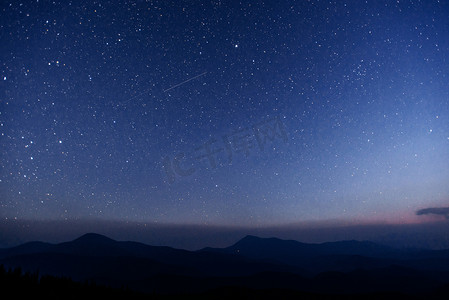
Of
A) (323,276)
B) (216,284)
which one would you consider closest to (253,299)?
(216,284)

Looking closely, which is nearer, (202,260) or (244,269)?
(244,269)

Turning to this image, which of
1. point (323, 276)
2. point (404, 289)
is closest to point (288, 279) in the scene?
point (323, 276)

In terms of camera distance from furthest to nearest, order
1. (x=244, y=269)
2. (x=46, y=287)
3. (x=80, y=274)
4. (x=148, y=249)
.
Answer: (x=148, y=249) → (x=244, y=269) → (x=80, y=274) → (x=46, y=287)

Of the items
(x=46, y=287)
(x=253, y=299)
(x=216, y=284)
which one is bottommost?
(x=216, y=284)

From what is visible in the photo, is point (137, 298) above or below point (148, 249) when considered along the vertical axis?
above

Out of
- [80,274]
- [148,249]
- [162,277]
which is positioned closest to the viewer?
[162,277]

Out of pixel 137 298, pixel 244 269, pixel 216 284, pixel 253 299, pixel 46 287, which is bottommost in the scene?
pixel 244 269

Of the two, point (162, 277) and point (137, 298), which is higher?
point (137, 298)

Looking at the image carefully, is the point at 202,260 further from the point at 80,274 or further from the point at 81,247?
the point at 81,247

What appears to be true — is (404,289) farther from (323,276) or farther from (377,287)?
(323,276)
